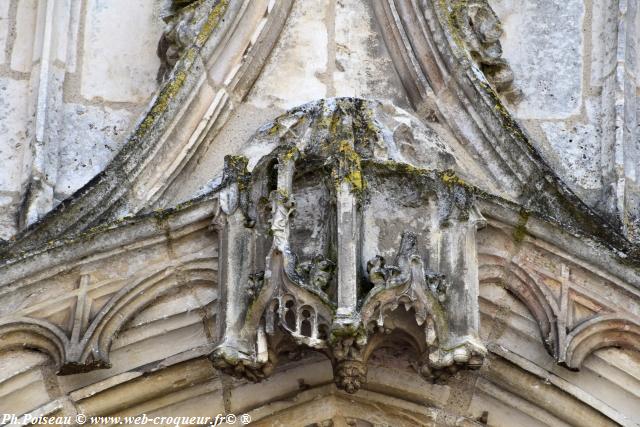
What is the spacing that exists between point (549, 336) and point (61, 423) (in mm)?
1958

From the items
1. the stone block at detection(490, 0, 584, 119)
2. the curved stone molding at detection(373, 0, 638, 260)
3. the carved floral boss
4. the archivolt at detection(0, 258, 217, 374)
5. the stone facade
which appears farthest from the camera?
the stone block at detection(490, 0, 584, 119)

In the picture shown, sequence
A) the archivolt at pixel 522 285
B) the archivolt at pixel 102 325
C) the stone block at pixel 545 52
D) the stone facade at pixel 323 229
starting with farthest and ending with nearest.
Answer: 1. the stone block at pixel 545 52
2. the archivolt at pixel 522 285
3. the archivolt at pixel 102 325
4. the stone facade at pixel 323 229

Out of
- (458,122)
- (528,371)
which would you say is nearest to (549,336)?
(528,371)

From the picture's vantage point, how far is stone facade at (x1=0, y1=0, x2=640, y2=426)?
25.5ft

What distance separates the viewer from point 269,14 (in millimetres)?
8820

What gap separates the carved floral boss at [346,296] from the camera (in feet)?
24.9

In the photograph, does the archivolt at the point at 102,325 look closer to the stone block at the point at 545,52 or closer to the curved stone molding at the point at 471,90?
the curved stone molding at the point at 471,90

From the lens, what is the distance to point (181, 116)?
8516 millimetres

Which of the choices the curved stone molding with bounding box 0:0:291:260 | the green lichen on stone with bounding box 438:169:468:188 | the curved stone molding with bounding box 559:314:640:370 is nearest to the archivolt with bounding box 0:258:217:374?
the curved stone molding with bounding box 0:0:291:260

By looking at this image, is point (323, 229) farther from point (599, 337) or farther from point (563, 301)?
point (599, 337)

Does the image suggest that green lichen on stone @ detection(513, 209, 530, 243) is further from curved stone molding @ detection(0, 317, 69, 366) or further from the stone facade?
curved stone molding @ detection(0, 317, 69, 366)

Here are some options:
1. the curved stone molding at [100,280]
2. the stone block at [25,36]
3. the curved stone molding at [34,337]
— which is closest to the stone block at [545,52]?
the curved stone molding at [100,280]

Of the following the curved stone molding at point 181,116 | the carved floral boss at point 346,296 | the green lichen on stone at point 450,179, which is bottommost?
the carved floral boss at point 346,296

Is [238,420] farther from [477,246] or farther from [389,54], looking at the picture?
[389,54]
